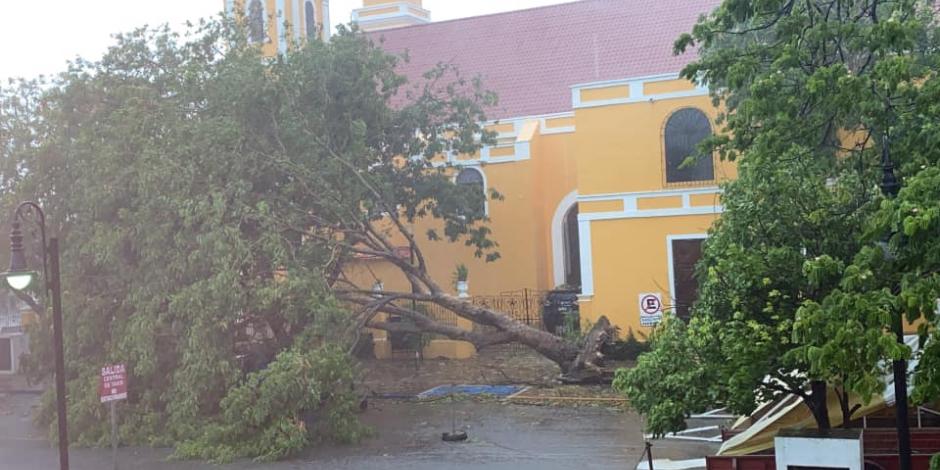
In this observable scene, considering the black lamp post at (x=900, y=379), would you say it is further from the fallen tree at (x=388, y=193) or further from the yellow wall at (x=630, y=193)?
the yellow wall at (x=630, y=193)

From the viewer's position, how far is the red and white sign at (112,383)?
42.8 ft

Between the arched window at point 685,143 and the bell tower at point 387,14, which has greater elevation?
the bell tower at point 387,14

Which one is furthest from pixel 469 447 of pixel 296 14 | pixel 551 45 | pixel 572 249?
pixel 296 14

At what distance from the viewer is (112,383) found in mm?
13172

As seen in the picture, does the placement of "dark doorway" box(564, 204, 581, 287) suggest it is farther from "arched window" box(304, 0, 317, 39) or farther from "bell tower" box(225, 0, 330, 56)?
"arched window" box(304, 0, 317, 39)

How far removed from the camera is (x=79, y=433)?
665 inches

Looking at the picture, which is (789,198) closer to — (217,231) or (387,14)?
(217,231)

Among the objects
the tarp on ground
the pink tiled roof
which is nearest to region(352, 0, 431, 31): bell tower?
the pink tiled roof

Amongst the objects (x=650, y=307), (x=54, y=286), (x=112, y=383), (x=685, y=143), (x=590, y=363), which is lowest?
(x=590, y=363)

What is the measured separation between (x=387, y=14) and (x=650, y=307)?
2099 centimetres

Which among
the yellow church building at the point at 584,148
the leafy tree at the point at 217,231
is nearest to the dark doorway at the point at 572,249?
the yellow church building at the point at 584,148

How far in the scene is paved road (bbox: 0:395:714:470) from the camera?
13.9m

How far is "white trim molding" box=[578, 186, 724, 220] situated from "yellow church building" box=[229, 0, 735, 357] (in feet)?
0.08

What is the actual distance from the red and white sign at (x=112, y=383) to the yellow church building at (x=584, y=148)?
8415 mm
